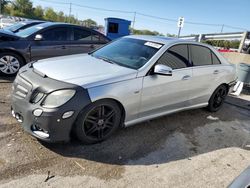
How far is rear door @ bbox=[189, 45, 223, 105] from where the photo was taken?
4.43m

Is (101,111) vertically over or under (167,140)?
over

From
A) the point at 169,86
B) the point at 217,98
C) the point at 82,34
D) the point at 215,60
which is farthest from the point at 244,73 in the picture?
the point at 82,34

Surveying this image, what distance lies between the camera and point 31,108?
2906mm

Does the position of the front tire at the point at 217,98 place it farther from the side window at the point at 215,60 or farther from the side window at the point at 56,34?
the side window at the point at 56,34

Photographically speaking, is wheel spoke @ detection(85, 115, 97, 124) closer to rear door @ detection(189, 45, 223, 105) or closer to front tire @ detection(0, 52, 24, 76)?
rear door @ detection(189, 45, 223, 105)

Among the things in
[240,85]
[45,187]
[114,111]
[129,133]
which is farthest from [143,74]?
[240,85]

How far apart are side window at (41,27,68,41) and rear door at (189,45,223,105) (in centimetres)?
359

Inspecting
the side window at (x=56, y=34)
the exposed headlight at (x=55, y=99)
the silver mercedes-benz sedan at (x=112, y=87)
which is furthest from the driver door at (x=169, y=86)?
the side window at (x=56, y=34)

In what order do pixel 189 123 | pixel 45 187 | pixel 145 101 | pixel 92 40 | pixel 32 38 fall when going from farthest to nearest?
pixel 92 40 < pixel 32 38 < pixel 189 123 < pixel 145 101 < pixel 45 187

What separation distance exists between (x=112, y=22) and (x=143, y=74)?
1186 cm

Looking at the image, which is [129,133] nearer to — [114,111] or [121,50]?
[114,111]

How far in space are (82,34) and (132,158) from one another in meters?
4.66

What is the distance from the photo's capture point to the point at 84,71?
3314 mm

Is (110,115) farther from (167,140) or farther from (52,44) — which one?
(52,44)
